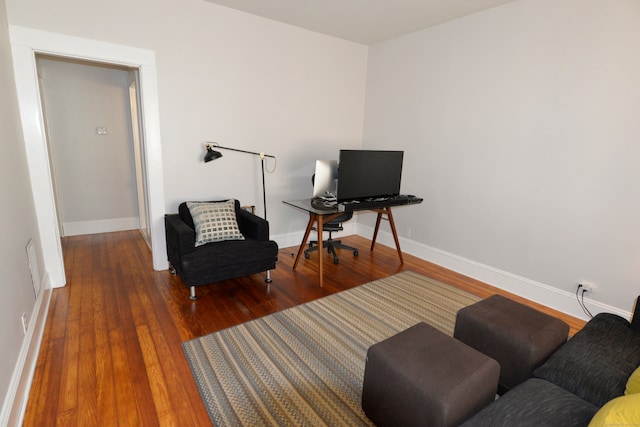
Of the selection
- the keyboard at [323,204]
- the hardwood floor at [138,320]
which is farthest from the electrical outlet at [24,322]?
the keyboard at [323,204]

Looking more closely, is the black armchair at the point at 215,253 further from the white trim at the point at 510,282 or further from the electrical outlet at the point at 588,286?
the electrical outlet at the point at 588,286

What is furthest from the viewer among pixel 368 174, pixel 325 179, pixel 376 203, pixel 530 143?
pixel 325 179

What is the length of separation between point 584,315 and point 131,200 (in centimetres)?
572

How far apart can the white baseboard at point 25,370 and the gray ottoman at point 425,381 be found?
5.71 ft

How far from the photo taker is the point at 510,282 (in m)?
3.34

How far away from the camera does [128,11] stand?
2.96 m

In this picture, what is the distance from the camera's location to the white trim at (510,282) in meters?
2.87

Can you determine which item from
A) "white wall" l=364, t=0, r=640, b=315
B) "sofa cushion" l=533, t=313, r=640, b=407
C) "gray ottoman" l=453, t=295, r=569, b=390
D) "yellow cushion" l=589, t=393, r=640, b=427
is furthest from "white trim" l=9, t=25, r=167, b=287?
"yellow cushion" l=589, t=393, r=640, b=427

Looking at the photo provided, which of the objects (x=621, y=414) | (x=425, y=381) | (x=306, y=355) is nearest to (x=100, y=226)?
(x=306, y=355)

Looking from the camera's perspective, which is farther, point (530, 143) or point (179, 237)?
point (530, 143)

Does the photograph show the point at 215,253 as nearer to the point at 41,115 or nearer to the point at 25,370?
the point at 25,370

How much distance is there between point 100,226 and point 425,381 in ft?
16.5

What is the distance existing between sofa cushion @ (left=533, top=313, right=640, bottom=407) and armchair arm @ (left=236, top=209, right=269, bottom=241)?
7.77 feet

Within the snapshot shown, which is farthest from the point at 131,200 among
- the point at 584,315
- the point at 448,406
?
the point at 584,315
